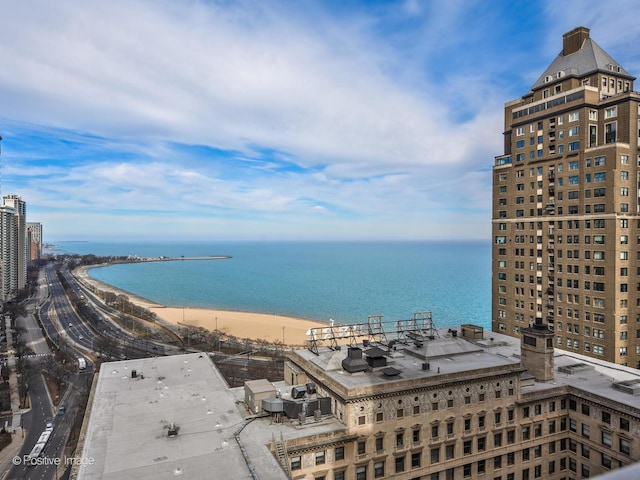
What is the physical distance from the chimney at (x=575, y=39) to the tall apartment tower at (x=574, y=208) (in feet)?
0.68

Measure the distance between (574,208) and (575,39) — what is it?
36472 mm

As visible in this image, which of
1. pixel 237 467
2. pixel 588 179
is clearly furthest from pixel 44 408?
pixel 588 179

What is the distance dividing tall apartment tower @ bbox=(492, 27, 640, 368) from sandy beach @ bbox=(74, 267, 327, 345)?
7351 centimetres

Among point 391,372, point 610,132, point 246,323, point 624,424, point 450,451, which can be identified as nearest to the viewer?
point 624,424

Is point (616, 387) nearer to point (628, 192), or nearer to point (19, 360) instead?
point (628, 192)

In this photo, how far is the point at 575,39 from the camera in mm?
87375

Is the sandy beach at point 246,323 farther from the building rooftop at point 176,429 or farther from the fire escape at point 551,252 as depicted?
the building rooftop at point 176,429

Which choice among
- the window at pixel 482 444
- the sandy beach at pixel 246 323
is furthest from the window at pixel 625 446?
the sandy beach at pixel 246 323

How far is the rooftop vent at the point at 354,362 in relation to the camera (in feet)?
167

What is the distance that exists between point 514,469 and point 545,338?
1722cm

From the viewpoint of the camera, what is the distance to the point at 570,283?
268 feet

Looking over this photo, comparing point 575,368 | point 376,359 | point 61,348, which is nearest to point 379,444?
point 376,359

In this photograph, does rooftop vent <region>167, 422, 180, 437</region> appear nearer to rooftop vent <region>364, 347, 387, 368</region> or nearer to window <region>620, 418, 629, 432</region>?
rooftop vent <region>364, 347, 387, 368</region>

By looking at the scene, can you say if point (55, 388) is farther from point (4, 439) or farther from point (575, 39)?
point (575, 39)
